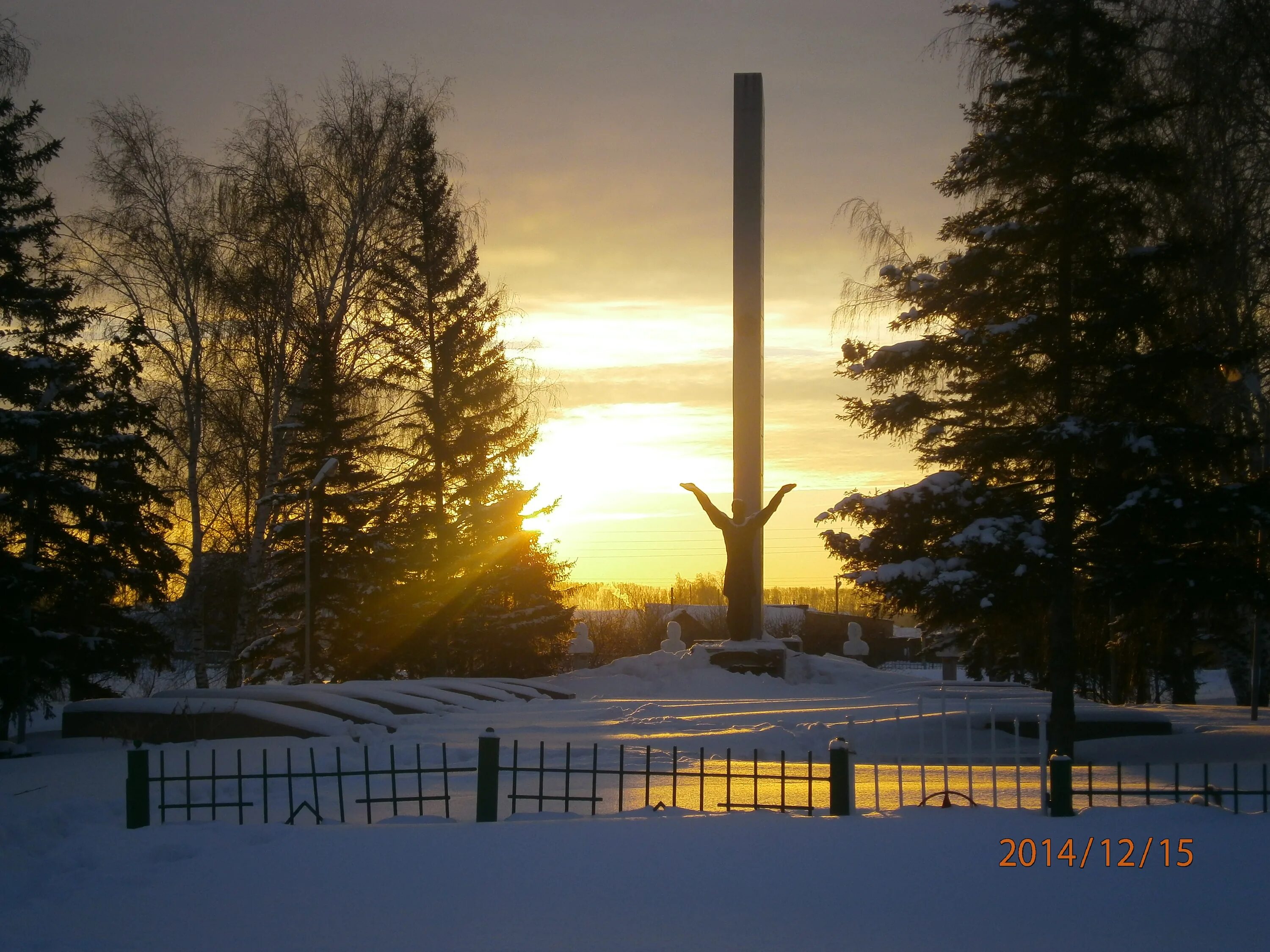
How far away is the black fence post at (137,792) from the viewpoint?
8516 millimetres

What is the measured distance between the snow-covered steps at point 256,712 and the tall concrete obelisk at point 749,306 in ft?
33.5

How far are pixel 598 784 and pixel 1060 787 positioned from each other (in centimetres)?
489

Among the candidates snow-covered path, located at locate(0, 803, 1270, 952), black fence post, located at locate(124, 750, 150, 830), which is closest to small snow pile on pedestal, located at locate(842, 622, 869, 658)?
snow-covered path, located at locate(0, 803, 1270, 952)

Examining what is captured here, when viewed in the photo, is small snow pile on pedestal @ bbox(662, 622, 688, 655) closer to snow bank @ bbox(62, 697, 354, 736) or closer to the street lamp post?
the street lamp post

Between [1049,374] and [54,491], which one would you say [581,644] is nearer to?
Result: [54,491]

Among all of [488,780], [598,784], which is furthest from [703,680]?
[488,780]

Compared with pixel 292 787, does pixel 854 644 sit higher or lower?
lower

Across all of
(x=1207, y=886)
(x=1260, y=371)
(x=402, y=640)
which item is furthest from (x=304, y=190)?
(x=1207, y=886)

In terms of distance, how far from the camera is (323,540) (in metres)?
25.4

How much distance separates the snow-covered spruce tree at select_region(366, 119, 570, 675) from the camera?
96.2 ft

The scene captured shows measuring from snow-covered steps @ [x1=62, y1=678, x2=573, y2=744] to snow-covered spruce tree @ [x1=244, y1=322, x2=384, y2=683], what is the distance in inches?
228

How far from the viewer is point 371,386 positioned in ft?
90.8

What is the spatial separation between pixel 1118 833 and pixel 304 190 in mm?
24029
